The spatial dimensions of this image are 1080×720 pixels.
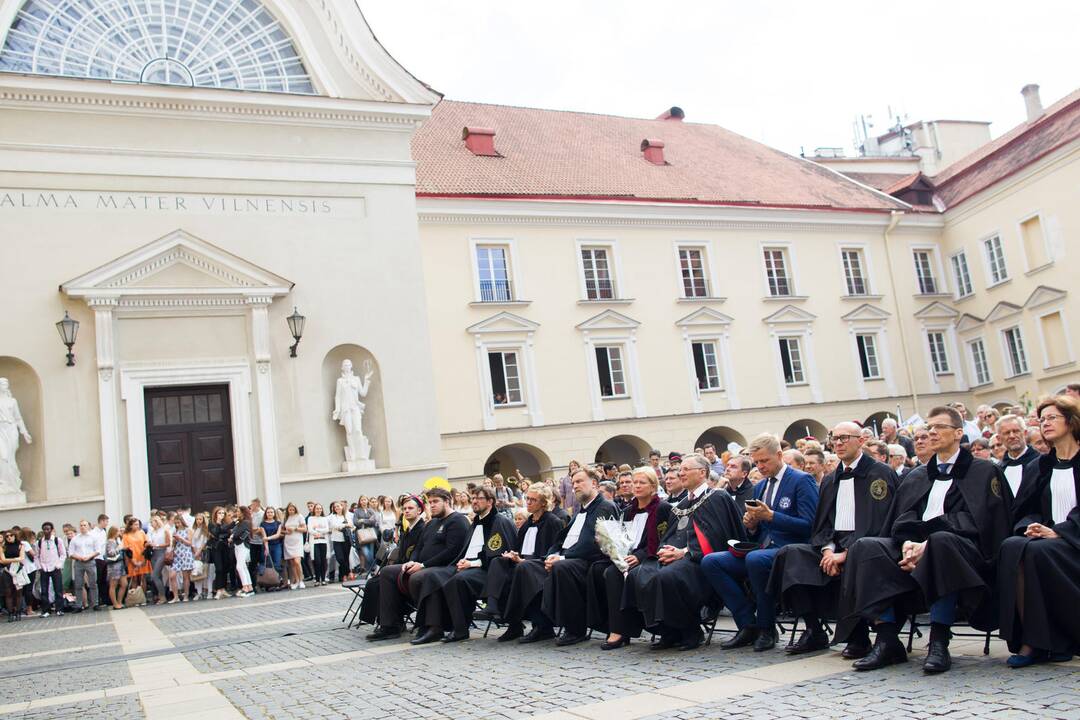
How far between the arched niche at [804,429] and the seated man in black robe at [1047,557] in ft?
87.1

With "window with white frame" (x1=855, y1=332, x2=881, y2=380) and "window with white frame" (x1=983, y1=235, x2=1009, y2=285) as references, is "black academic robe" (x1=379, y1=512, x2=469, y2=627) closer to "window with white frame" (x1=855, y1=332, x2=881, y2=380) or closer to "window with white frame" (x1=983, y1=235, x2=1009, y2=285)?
"window with white frame" (x1=855, y1=332, x2=881, y2=380)

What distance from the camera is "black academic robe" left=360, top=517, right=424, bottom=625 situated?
11359 mm

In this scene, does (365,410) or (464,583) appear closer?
(464,583)

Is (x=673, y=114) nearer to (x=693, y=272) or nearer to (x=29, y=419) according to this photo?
(x=693, y=272)

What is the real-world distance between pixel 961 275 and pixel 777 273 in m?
7.14

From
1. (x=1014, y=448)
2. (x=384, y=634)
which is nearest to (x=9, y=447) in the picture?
(x=384, y=634)

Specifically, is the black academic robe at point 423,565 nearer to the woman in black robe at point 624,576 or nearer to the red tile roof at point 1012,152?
the woman in black robe at point 624,576

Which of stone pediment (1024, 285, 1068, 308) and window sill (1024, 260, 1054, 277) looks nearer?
stone pediment (1024, 285, 1068, 308)

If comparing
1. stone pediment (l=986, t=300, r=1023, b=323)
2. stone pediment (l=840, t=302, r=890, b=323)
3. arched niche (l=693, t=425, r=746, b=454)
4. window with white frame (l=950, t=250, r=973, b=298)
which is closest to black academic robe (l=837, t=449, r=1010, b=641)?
arched niche (l=693, t=425, r=746, b=454)

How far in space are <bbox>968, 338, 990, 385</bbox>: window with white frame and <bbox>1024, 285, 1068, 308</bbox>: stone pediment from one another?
9.67 ft

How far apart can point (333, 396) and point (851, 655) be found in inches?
667

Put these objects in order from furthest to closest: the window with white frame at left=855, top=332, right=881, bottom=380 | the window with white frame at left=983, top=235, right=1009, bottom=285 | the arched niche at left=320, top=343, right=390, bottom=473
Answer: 1. the window with white frame at left=855, top=332, right=881, bottom=380
2. the window with white frame at left=983, top=235, right=1009, bottom=285
3. the arched niche at left=320, top=343, right=390, bottom=473

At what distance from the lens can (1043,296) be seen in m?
31.1

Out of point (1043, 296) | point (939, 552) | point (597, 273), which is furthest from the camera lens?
point (1043, 296)
